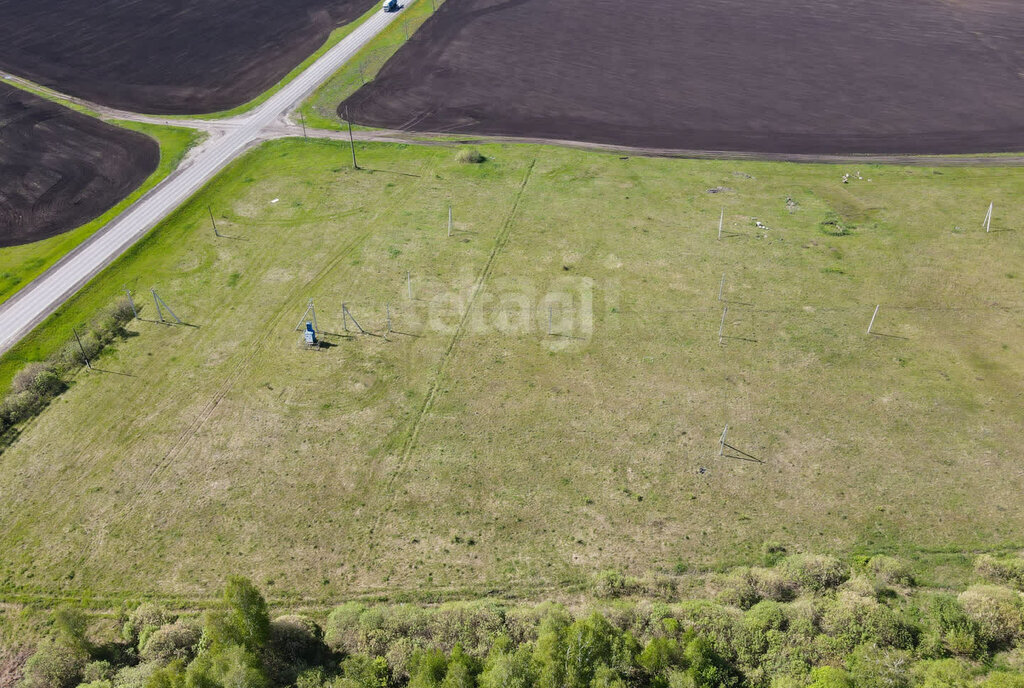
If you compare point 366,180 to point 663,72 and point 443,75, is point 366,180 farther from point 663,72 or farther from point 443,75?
A: point 663,72

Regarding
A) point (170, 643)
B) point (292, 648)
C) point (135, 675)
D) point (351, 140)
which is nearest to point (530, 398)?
point (292, 648)

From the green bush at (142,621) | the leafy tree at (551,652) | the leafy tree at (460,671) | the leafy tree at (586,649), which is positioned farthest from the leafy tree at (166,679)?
the leafy tree at (586,649)

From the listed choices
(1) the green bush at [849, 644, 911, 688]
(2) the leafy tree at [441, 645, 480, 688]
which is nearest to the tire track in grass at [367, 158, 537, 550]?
(2) the leafy tree at [441, 645, 480, 688]

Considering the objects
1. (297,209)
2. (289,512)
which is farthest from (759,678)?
(297,209)

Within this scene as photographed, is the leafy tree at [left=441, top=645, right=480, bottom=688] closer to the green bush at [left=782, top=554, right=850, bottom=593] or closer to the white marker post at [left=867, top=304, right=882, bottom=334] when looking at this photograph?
the green bush at [left=782, top=554, right=850, bottom=593]

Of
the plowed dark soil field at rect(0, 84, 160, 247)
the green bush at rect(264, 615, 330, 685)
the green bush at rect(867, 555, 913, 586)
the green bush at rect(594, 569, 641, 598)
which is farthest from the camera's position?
the plowed dark soil field at rect(0, 84, 160, 247)
